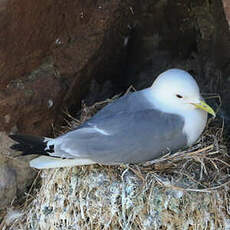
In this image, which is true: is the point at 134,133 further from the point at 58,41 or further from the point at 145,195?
the point at 58,41

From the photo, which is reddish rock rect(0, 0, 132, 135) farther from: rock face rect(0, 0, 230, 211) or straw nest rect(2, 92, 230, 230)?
straw nest rect(2, 92, 230, 230)

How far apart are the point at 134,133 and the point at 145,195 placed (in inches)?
8.7

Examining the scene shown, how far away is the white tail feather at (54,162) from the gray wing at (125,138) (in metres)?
0.03

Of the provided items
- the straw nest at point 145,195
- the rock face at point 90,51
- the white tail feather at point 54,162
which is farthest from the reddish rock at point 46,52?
the straw nest at point 145,195

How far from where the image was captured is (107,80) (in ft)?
7.61

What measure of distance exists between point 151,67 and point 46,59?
71 centimetres

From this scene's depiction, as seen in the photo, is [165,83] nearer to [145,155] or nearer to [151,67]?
[145,155]

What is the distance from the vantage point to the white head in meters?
1.85

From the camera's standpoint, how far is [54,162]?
182 cm

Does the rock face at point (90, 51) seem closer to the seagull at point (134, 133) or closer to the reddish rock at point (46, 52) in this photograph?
the reddish rock at point (46, 52)

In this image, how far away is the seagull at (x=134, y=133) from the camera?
1764 millimetres

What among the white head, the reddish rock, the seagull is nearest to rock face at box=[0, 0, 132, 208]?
the reddish rock

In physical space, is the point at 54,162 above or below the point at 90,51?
below

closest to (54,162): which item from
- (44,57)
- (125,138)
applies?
(125,138)
